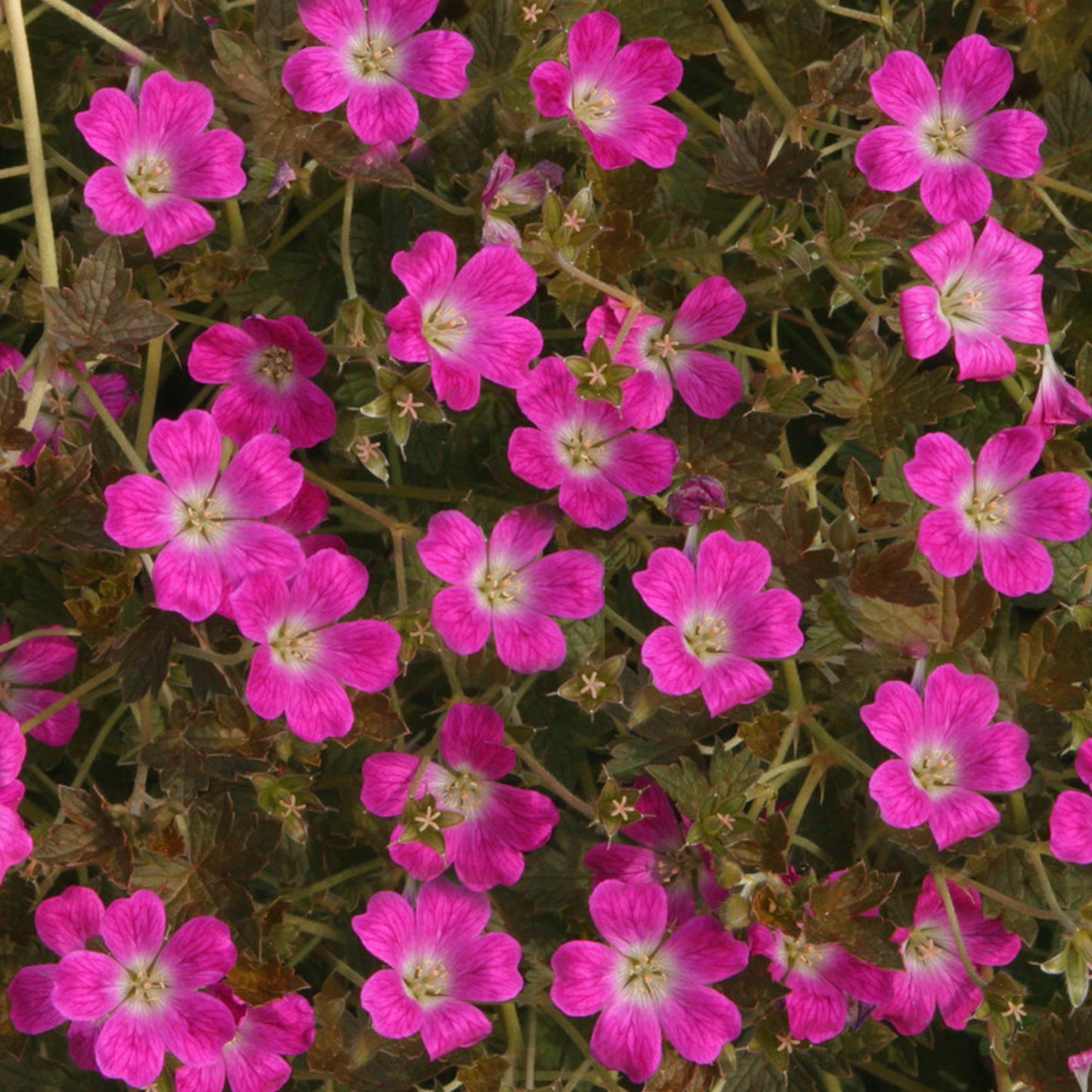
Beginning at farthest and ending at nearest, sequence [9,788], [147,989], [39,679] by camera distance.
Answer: [39,679]
[147,989]
[9,788]

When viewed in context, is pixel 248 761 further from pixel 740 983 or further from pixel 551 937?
pixel 740 983

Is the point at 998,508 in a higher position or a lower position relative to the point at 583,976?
higher

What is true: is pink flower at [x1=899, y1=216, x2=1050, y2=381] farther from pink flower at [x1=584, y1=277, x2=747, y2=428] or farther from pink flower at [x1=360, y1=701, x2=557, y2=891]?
pink flower at [x1=360, y1=701, x2=557, y2=891]

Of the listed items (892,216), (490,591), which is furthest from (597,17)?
(490,591)

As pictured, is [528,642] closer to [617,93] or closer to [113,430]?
[113,430]

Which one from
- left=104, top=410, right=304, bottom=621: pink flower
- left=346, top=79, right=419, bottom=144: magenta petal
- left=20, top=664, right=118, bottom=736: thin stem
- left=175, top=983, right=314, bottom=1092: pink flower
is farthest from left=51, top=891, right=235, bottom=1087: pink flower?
left=346, top=79, right=419, bottom=144: magenta petal

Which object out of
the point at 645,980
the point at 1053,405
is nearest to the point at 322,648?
the point at 645,980

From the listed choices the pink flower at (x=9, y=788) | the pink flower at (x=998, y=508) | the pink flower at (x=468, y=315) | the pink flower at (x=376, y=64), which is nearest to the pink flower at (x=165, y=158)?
the pink flower at (x=376, y=64)
